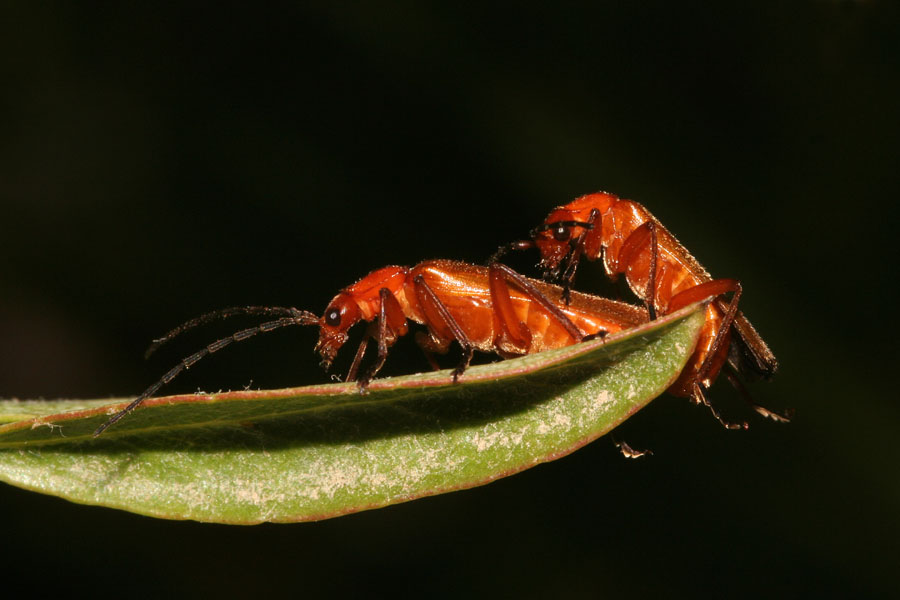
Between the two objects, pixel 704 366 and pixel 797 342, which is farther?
pixel 797 342

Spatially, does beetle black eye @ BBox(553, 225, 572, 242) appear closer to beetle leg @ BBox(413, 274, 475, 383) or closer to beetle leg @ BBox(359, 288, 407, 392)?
beetle leg @ BBox(413, 274, 475, 383)

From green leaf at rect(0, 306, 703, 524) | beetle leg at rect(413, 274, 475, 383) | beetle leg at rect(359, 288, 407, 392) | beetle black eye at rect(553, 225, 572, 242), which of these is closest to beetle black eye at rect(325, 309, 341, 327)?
beetle leg at rect(359, 288, 407, 392)

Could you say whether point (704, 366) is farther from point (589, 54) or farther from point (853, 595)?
point (589, 54)

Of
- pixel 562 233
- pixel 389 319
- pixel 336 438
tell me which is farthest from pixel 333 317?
pixel 336 438

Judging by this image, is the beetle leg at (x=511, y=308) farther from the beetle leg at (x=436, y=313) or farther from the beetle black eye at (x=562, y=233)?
the beetle black eye at (x=562, y=233)

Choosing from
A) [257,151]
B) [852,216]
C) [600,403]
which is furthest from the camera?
[257,151]

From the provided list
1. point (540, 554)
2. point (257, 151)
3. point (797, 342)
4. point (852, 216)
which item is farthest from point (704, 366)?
point (257, 151)

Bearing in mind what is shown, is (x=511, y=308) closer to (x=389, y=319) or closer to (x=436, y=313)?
(x=436, y=313)
